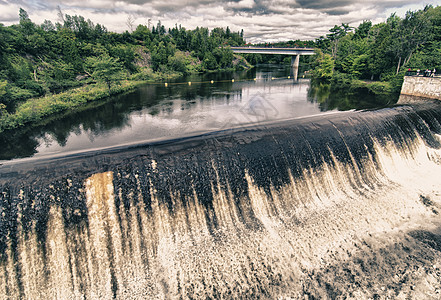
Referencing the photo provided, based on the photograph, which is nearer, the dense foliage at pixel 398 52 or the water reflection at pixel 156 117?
the water reflection at pixel 156 117

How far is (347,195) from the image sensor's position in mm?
9055

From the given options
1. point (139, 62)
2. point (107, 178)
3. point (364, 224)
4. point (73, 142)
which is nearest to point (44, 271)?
point (107, 178)

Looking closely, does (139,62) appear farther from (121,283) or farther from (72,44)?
(121,283)

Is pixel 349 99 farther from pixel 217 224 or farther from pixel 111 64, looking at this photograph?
pixel 111 64

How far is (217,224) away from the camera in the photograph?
7316 millimetres

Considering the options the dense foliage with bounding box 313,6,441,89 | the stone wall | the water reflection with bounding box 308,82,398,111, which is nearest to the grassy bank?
the water reflection with bounding box 308,82,398,111

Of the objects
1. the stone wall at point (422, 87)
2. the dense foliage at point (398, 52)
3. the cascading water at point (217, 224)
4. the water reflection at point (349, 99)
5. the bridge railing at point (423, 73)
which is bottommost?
the cascading water at point (217, 224)

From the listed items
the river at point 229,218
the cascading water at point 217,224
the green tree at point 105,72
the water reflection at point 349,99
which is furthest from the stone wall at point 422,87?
the green tree at point 105,72

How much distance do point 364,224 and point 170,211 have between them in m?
6.97

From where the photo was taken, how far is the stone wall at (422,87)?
1946cm

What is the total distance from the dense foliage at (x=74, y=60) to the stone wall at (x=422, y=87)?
33033mm

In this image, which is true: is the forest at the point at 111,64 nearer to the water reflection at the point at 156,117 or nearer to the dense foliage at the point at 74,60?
the dense foliage at the point at 74,60

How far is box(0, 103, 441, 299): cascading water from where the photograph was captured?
18.7 feet

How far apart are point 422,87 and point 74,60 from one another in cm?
4656
